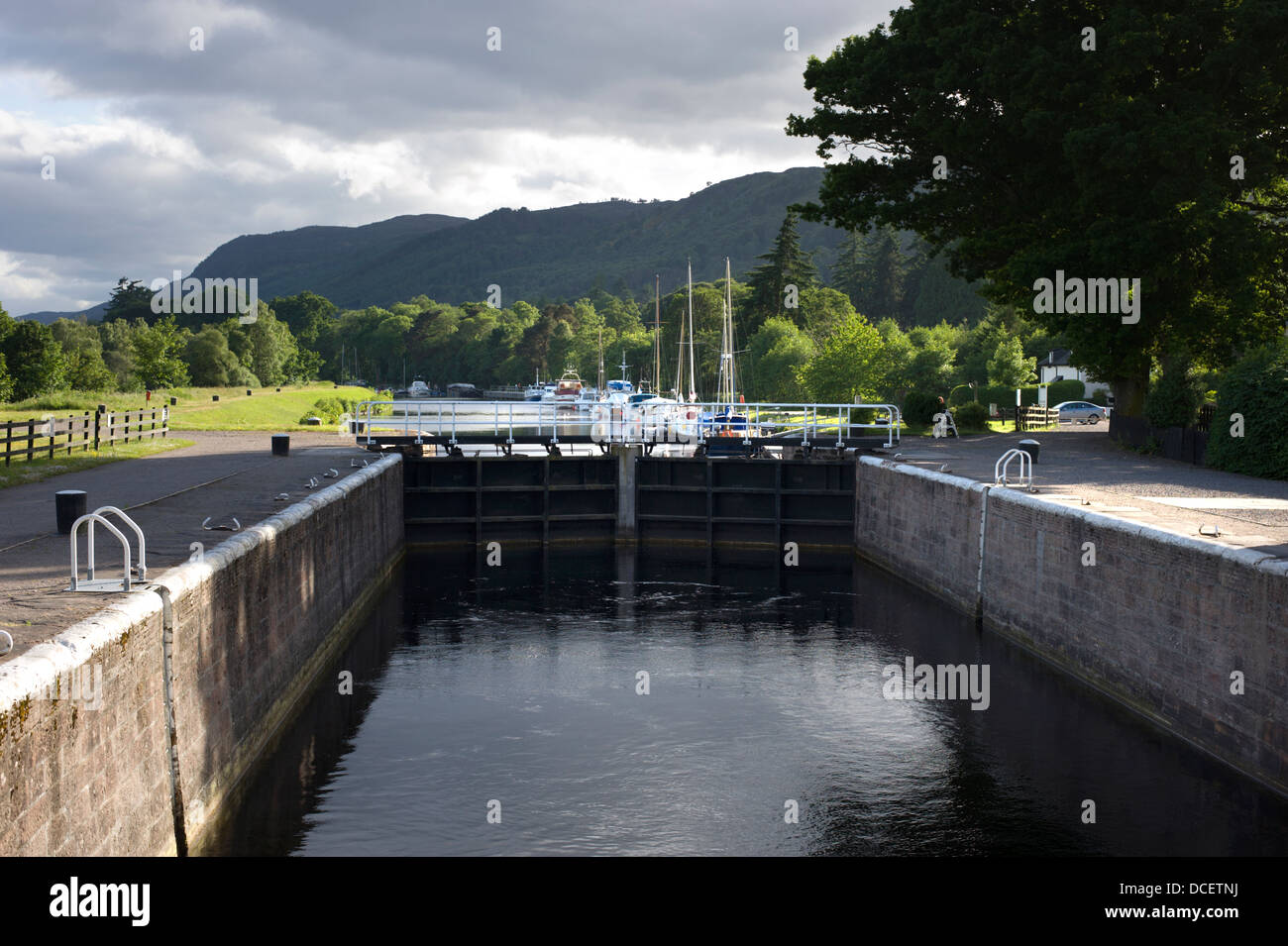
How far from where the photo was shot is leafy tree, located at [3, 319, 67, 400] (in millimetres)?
Result: 66375

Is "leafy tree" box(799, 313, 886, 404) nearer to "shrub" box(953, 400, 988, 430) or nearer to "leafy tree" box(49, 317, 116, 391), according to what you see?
"shrub" box(953, 400, 988, 430)

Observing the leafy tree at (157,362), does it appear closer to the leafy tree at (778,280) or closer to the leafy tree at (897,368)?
the leafy tree at (897,368)

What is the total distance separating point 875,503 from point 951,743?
15.4 meters

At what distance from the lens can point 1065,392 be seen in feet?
232

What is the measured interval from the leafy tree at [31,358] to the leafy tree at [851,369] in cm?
4317

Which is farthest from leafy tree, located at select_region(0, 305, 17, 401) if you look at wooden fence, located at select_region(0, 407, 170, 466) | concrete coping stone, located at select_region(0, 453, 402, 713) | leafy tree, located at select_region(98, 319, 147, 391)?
concrete coping stone, located at select_region(0, 453, 402, 713)

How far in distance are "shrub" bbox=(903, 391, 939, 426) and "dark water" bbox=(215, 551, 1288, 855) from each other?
2065 cm

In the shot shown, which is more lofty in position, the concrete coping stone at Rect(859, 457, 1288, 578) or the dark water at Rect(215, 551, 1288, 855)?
the concrete coping stone at Rect(859, 457, 1288, 578)

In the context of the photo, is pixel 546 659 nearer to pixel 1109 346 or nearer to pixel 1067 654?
pixel 1067 654

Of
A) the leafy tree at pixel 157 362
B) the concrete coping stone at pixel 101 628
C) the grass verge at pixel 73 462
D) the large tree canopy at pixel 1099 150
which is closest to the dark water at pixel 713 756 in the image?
the concrete coping stone at pixel 101 628

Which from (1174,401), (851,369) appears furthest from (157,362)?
(1174,401)

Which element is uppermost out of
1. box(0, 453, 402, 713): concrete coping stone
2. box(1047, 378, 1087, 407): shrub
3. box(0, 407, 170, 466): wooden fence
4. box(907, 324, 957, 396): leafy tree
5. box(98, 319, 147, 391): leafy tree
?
box(98, 319, 147, 391): leafy tree
